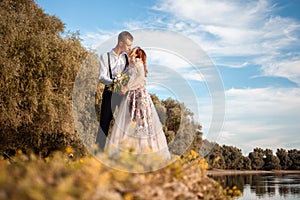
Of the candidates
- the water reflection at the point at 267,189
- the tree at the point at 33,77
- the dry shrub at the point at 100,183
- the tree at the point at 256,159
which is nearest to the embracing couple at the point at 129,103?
the dry shrub at the point at 100,183

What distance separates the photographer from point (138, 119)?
732cm

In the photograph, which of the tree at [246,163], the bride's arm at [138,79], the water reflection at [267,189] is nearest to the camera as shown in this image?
the bride's arm at [138,79]

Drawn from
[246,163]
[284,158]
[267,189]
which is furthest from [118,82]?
[284,158]

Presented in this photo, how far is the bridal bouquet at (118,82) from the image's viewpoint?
733cm

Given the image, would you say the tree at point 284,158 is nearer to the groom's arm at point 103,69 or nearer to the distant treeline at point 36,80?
the distant treeline at point 36,80

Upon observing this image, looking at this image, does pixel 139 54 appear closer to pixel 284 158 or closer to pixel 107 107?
pixel 107 107

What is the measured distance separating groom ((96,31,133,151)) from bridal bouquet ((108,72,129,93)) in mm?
84

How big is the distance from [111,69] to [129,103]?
0.75 metres

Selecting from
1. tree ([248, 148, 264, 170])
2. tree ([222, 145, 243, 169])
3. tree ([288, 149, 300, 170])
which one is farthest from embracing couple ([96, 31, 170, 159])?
tree ([288, 149, 300, 170])

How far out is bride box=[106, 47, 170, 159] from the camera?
23.3 ft

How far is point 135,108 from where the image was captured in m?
7.35

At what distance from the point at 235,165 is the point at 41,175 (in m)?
80.5

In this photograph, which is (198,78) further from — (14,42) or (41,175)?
(14,42)

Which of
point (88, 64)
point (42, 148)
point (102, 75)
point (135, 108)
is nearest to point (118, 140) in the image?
point (135, 108)
